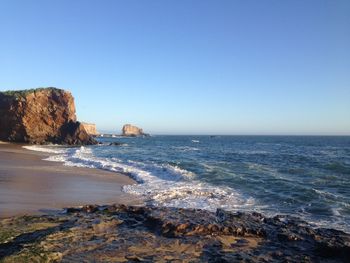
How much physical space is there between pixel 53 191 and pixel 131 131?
172 metres

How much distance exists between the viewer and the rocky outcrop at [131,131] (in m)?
182

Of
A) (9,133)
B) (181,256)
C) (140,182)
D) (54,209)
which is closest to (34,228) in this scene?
(54,209)

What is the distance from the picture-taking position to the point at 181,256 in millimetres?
7000

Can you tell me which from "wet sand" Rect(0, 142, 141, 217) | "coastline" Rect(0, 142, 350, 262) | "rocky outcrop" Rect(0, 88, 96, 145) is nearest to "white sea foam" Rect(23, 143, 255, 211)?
"wet sand" Rect(0, 142, 141, 217)

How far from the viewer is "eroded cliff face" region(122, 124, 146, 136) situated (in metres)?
182

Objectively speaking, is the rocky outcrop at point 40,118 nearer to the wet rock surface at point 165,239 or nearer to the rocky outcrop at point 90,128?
the wet rock surface at point 165,239

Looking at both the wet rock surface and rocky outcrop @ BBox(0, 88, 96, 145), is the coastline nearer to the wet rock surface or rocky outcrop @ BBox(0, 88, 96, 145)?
the wet rock surface

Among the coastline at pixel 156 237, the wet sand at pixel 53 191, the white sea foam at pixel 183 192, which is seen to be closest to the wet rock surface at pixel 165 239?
the coastline at pixel 156 237

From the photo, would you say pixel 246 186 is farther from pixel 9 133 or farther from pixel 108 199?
pixel 9 133

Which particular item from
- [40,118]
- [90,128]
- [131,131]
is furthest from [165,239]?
[131,131]

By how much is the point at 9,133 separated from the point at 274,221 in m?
59.8

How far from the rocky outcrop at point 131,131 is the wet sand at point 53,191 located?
159366 mm

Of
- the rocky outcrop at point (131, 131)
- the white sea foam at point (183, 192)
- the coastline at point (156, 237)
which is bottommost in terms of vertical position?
the white sea foam at point (183, 192)

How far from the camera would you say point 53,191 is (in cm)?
1469
